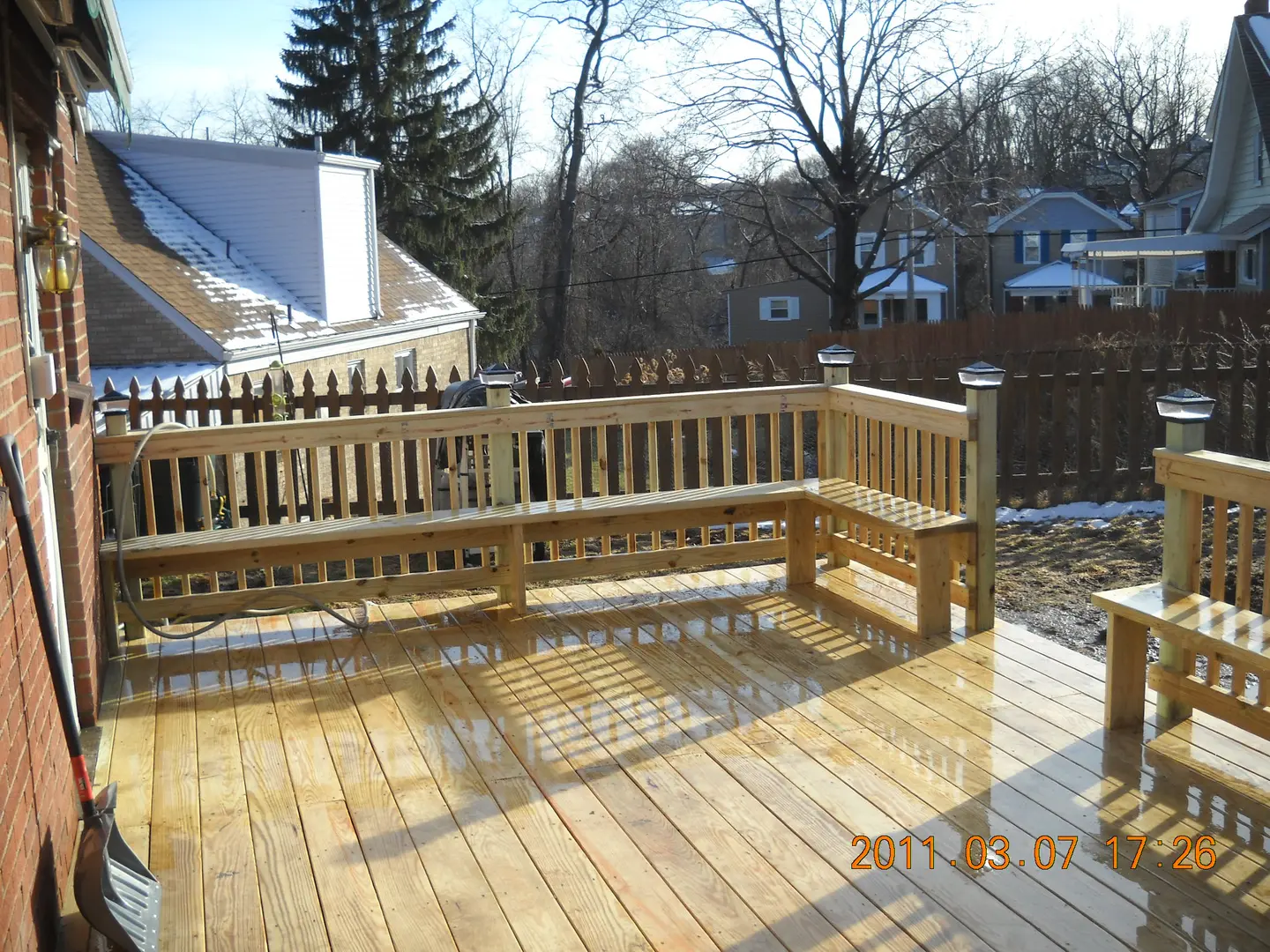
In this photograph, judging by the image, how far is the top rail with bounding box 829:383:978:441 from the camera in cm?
553

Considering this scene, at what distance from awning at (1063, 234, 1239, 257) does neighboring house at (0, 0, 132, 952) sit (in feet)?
73.4

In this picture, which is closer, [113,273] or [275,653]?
[275,653]

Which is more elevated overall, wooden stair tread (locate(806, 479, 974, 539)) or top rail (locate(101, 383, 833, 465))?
top rail (locate(101, 383, 833, 465))

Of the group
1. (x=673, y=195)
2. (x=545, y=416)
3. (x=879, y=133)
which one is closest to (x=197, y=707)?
(x=545, y=416)

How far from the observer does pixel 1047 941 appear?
3.02 metres

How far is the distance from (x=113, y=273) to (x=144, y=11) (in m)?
15.7

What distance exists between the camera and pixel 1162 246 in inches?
1009

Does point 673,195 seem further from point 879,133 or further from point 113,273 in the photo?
point 113,273

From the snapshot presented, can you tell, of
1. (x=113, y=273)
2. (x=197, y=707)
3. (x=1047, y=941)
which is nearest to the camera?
(x=1047, y=941)

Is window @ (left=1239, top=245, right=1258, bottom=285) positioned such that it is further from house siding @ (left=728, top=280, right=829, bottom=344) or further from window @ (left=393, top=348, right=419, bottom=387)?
house siding @ (left=728, top=280, right=829, bottom=344)

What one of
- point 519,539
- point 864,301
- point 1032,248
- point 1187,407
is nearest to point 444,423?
point 519,539

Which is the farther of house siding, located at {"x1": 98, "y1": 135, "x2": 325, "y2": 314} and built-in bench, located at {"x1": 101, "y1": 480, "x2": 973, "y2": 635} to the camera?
house siding, located at {"x1": 98, "y1": 135, "x2": 325, "y2": 314}

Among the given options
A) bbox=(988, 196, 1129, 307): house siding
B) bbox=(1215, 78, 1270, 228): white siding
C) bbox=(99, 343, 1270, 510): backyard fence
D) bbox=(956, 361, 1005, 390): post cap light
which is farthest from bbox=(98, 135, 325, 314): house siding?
bbox=(988, 196, 1129, 307): house siding

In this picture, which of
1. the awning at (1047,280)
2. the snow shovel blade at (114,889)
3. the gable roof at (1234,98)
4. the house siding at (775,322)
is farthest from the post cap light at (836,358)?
the awning at (1047,280)
